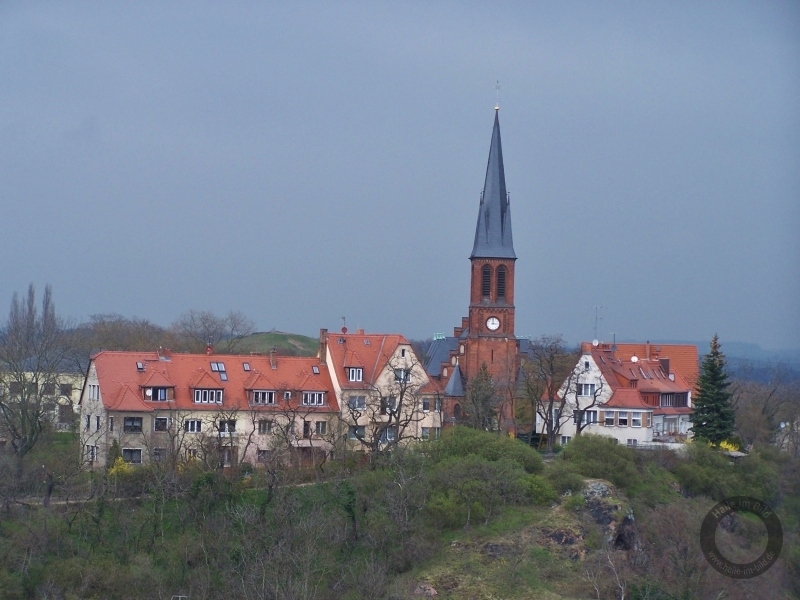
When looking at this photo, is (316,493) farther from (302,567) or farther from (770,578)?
(770,578)

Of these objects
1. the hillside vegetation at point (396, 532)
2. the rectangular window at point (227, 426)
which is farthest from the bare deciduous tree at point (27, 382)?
the rectangular window at point (227, 426)

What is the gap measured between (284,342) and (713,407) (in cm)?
6844

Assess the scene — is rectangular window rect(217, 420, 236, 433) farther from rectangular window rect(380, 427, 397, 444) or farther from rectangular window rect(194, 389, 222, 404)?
rectangular window rect(380, 427, 397, 444)

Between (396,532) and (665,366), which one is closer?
(396,532)

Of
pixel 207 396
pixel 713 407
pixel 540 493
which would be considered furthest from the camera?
pixel 713 407

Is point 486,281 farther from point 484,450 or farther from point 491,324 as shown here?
point 484,450

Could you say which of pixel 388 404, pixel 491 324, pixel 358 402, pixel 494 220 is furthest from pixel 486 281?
pixel 388 404

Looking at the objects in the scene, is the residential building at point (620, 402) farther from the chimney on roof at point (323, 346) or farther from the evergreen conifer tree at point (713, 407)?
the chimney on roof at point (323, 346)

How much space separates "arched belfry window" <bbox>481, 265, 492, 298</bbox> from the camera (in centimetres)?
6531

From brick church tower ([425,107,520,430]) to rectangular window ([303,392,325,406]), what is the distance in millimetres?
7385

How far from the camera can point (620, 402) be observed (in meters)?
63.6

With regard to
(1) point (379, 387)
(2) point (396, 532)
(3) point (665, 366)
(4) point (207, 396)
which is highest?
(3) point (665, 366)

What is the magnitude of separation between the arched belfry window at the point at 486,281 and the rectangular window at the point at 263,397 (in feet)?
44.7

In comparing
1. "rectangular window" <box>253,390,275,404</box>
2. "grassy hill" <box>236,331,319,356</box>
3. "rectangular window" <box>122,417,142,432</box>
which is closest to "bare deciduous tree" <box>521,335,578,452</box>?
"rectangular window" <box>253,390,275,404</box>
